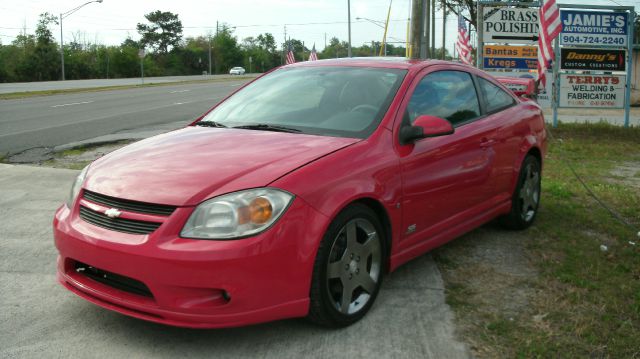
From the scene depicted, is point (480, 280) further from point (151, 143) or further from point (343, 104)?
point (151, 143)

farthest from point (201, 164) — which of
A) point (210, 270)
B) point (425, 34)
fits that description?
point (425, 34)

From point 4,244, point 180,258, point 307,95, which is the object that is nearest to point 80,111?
point 4,244

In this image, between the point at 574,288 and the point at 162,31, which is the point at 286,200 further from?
the point at 162,31

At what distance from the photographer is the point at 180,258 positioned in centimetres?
290

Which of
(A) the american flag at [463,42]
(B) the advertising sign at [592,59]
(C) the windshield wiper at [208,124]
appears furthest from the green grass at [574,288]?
(A) the american flag at [463,42]

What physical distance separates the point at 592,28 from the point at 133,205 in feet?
42.7

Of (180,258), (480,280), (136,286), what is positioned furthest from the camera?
(480,280)

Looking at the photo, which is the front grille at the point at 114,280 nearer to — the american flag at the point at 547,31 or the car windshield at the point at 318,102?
the car windshield at the point at 318,102

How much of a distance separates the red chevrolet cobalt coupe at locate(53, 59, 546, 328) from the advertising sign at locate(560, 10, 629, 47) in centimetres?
1018

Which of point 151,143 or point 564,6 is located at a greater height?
point 564,6

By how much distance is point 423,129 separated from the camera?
3.88 metres

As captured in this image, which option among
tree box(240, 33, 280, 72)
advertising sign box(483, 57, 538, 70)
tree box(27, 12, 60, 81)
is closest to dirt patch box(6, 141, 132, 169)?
advertising sign box(483, 57, 538, 70)

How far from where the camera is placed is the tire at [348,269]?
3262 mm

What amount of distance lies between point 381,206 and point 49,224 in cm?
317
